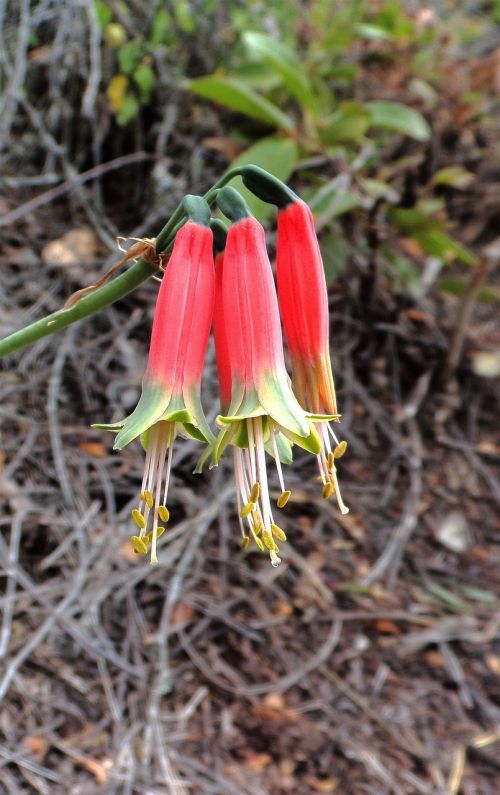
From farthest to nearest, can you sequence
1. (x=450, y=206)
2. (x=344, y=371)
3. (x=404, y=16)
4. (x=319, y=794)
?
(x=404, y=16), (x=450, y=206), (x=344, y=371), (x=319, y=794)

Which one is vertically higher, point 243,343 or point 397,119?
point 243,343

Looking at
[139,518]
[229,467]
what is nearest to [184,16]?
[229,467]

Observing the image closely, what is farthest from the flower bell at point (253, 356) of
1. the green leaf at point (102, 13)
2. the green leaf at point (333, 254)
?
the green leaf at point (102, 13)

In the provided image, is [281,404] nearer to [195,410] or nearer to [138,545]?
[195,410]

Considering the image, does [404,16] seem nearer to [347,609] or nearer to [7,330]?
[7,330]

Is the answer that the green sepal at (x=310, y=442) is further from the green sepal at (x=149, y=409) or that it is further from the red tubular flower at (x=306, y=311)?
the green sepal at (x=149, y=409)

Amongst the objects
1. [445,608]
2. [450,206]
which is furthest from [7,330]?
[450,206]
